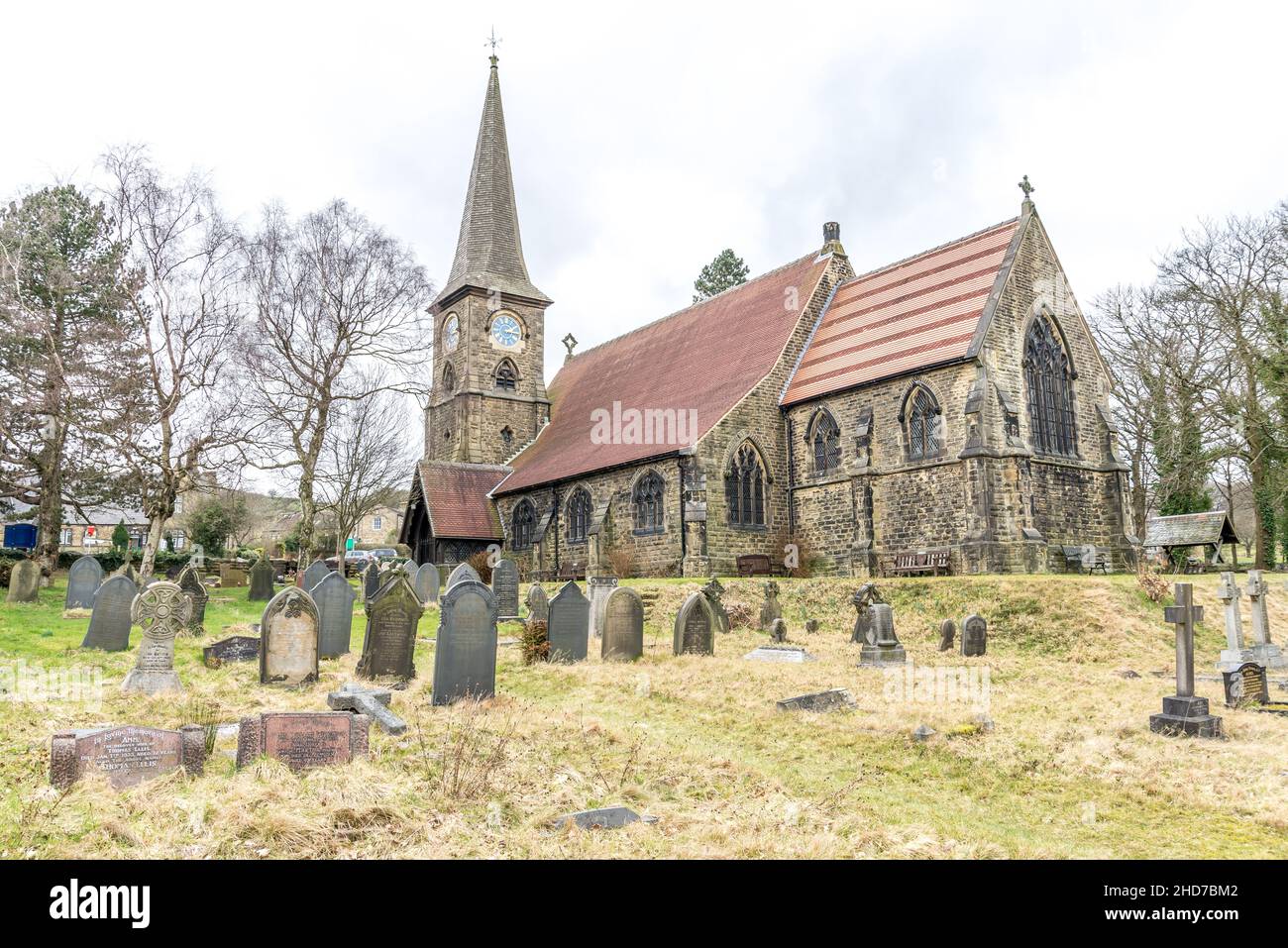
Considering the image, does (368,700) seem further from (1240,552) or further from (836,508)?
(1240,552)

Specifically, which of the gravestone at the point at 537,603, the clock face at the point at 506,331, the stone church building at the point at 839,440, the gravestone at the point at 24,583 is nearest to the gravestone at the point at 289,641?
the gravestone at the point at 537,603

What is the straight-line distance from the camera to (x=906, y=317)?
70.1 feet

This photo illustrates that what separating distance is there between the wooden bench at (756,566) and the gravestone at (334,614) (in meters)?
11.2

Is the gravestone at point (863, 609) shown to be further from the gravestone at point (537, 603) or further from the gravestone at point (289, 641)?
the gravestone at point (289, 641)

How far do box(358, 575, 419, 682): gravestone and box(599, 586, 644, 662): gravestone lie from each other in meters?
2.94

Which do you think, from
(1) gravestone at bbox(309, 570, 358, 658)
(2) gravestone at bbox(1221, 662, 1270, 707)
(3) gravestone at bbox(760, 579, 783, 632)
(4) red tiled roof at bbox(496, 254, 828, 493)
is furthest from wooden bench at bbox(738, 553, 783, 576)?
(2) gravestone at bbox(1221, 662, 1270, 707)

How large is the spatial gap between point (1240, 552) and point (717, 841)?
192 ft

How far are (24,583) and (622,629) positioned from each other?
13698 millimetres

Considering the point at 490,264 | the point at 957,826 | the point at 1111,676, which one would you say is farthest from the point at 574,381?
the point at 957,826

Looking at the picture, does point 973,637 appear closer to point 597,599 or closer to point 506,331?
point 597,599

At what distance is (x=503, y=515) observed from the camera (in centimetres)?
2944

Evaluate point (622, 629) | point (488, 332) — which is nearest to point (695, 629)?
point (622, 629)

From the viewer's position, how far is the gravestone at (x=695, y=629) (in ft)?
41.2

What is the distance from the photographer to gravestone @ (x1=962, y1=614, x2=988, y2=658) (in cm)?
1238
